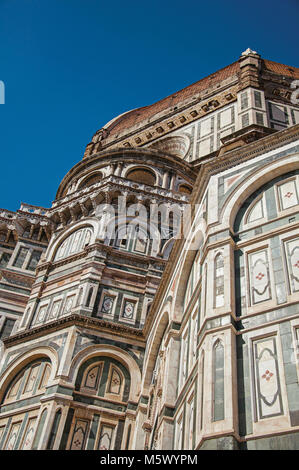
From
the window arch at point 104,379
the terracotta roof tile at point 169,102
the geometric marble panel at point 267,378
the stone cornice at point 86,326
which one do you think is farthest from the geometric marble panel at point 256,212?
the terracotta roof tile at point 169,102

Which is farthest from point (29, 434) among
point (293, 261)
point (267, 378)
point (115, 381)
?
point (293, 261)

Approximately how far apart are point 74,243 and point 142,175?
5764 millimetres

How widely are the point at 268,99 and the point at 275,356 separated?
2284 centimetres

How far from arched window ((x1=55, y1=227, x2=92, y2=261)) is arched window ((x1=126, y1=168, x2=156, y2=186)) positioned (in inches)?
168

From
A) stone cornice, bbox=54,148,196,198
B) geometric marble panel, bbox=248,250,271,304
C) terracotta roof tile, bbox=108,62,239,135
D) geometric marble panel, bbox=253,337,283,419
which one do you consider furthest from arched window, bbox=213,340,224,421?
terracotta roof tile, bbox=108,62,239,135

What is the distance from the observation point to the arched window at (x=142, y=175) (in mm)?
22953

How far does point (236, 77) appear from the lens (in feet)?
100

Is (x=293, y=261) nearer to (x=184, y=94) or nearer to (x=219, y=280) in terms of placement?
(x=219, y=280)

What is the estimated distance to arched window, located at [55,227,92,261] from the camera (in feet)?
62.1

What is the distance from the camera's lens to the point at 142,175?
23.4 m

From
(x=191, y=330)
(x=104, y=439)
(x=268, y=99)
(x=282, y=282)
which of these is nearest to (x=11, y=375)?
(x=104, y=439)

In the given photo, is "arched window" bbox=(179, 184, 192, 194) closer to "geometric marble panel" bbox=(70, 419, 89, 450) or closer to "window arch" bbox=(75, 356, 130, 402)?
"window arch" bbox=(75, 356, 130, 402)

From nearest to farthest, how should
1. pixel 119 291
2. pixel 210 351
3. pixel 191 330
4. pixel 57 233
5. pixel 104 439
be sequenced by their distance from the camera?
pixel 210 351 < pixel 191 330 < pixel 104 439 < pixel 119 291 < pixel 57 233
